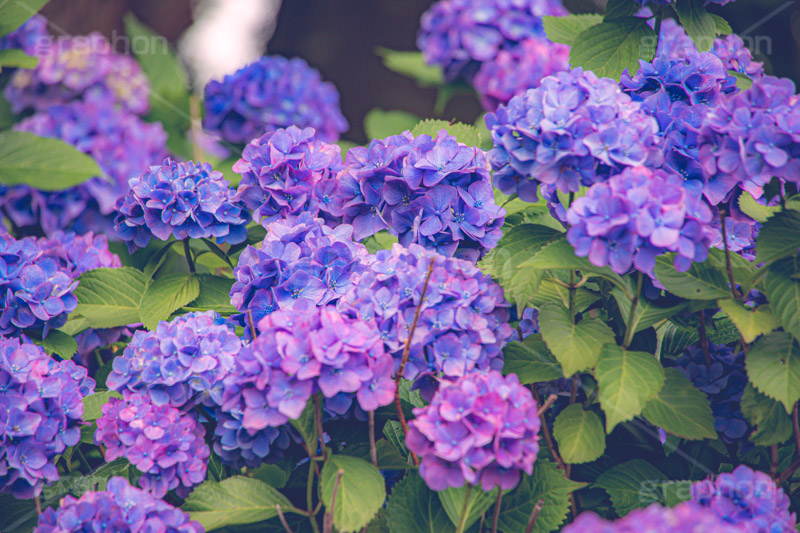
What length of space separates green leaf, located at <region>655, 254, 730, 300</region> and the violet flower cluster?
54 centimetres

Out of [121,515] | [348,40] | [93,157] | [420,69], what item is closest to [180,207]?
[121,515]

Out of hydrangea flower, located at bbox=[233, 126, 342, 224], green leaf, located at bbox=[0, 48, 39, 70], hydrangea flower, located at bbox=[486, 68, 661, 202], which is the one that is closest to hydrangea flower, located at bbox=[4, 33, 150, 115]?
green leaf, located at bbox=[0, 48, 39, 70]

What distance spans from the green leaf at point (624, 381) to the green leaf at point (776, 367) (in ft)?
0.57

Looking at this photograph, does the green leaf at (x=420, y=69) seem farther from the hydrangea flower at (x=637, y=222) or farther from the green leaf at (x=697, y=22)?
the hydrangea flower at (x=637, y=222)

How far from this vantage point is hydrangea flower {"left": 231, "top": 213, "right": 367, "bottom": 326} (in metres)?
1.43

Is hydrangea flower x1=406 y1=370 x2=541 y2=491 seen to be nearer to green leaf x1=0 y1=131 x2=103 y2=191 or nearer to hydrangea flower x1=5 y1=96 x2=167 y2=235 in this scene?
green leaf x1=0 y1=131 x2=103 y2=191

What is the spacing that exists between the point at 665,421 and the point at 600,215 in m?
0.42

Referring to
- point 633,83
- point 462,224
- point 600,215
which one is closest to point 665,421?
point 600,215

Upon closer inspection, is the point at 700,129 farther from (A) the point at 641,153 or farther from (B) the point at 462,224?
(B) the point at 462,224

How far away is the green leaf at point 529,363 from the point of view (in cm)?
139

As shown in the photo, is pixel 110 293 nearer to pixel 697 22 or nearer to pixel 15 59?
pixel 15 59

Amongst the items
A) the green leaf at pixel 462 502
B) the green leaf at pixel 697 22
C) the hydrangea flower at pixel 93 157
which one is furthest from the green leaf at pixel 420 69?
the green leaf at pixel 462 502

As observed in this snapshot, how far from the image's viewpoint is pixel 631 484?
1473 millimetres

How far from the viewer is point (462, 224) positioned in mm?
1481
